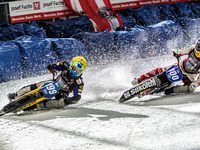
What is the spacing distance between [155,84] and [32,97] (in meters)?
2.13

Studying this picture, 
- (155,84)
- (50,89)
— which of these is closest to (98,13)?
(155,84)

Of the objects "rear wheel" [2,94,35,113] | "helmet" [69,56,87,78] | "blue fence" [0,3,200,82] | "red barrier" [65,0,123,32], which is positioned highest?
"red barrier" [65,0,123,32]

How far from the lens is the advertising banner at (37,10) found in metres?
11.9

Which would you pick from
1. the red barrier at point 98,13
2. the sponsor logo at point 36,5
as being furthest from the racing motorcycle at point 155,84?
the sponsor logo at point 36,5

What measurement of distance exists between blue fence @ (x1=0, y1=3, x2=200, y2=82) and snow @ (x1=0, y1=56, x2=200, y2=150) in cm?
238

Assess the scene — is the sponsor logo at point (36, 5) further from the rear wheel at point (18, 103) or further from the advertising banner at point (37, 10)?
the rear wheel at point (18, 103)

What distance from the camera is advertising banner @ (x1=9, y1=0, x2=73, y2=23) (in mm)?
11906

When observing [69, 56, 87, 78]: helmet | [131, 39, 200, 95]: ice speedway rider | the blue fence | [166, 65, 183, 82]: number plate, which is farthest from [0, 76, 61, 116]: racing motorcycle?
the blue fence

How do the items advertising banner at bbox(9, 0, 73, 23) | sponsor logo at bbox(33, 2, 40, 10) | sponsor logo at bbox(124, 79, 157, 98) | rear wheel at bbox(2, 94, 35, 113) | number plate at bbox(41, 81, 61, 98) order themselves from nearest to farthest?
rear wheel at bbox(2, 94, 35, 113), number plate at bbox(41, 81, 61, 98), sponsor logo at bbox(124, 79, 157, 98), advertising banner at bbox(9, 0, 73, 23), sponsor logo at bbox(33, 2, 40, 10)

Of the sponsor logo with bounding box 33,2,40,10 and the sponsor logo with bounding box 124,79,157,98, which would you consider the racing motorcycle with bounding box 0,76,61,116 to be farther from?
the sponsor logo with bounding box 33,2,40,10

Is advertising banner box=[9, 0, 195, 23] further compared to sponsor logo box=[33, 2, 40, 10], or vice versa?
sponsor logo box=[33, 2, 40, 10]

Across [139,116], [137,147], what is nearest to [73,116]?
[139,116]

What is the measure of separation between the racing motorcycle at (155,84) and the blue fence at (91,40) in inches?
159

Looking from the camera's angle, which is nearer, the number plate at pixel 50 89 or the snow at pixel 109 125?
the snow at pixel 109 125
